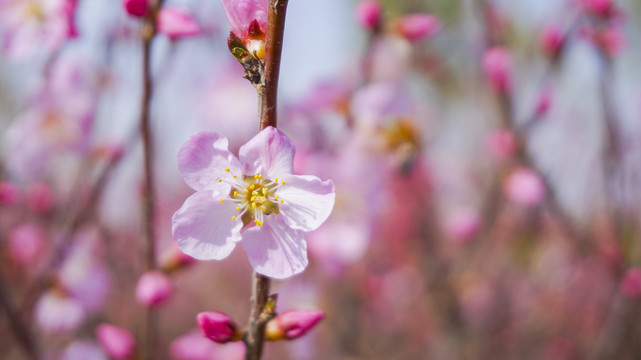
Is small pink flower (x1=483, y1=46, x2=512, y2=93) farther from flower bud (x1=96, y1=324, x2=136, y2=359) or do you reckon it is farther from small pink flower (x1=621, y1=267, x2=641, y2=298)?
flower bud (x1=96, y1=324, x2=136, y2=359)

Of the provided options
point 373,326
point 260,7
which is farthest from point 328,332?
point 260,7

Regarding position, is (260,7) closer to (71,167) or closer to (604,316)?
(71,167)

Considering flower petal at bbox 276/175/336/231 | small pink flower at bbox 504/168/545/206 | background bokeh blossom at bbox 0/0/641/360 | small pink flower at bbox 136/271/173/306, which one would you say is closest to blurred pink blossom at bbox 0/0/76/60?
background bokeh blossom at bbox 0/0/641/360

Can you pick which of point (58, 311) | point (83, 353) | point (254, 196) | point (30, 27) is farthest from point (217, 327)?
point (30, 27)

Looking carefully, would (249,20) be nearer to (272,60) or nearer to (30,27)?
(272,60)

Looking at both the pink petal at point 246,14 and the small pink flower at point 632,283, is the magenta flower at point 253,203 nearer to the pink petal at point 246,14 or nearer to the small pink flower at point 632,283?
the pink petal at point 246,14
